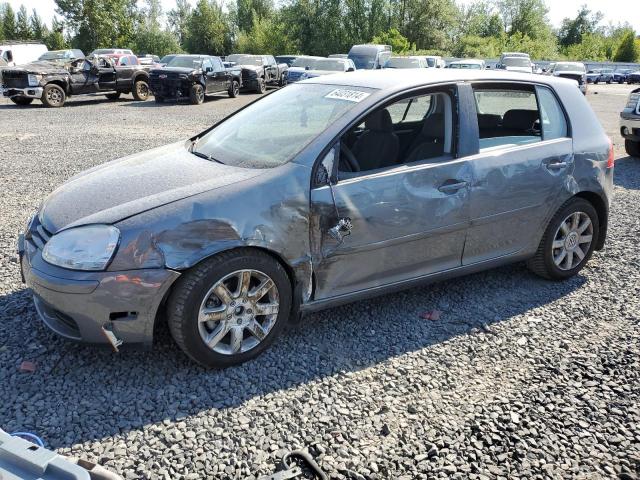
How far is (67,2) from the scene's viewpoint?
55844 mm

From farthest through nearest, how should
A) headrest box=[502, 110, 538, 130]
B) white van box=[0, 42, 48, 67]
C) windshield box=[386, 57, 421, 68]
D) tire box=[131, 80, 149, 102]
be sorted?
white van box=[0, 42, 48, 67] → windshield box=[386, 57, 421, 68] → tire box=[131, 80, 149, 102] → headrest box=[502, 110, 538, 130]

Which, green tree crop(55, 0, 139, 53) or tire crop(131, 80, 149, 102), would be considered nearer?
tire crop(131, 80, 149, 102)

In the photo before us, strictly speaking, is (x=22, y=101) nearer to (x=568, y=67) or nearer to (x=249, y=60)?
(x=249, y=60)

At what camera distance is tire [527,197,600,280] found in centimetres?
435

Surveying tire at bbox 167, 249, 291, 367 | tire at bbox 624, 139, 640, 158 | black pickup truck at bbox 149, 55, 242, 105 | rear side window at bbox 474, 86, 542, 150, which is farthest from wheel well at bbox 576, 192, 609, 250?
black pickup truck at bbox 149, 55, 242, 105

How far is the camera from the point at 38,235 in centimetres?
320

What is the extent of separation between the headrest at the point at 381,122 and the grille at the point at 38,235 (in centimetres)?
217

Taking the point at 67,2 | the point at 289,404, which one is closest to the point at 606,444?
the point at 289,404

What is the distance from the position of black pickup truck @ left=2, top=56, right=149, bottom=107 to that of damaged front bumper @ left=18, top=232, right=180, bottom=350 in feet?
57.3

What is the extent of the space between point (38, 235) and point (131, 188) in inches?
23.4

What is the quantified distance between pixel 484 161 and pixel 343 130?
113 centimetres

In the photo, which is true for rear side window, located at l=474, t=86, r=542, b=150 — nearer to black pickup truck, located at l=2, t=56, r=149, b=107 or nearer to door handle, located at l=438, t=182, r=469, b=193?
door handle, located at l=438, t=182, r=469, b=193

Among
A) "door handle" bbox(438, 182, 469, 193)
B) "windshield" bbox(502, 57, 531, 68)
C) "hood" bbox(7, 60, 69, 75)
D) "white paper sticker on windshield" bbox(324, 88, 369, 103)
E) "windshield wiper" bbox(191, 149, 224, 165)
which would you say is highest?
"windshield" bbox(502, 57, 531, 68)

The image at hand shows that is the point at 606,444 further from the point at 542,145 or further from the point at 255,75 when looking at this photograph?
the point at 255,75
